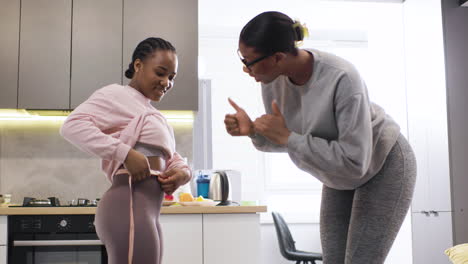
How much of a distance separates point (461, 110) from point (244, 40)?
9.79 feet

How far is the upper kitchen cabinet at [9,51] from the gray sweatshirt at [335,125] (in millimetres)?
2225

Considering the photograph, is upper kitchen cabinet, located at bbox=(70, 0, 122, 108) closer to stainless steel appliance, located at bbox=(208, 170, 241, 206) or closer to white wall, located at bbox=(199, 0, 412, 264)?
stainless steel appliance, located at bbox=(208, 170, 241, 206)

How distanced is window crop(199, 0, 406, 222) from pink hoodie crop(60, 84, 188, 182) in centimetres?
341

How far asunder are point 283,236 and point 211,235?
2124 millimetres

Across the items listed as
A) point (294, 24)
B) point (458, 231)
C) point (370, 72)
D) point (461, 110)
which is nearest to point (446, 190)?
point (458, 231)

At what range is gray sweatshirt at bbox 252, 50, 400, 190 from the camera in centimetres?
136

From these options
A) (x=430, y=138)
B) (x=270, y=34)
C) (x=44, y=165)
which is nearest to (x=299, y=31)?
(x=270, y=34)

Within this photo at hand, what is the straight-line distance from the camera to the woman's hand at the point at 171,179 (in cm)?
163

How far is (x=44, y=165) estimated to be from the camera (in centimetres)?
358

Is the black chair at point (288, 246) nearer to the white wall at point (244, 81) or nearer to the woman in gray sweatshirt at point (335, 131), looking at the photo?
the white wall at point (244, 81)

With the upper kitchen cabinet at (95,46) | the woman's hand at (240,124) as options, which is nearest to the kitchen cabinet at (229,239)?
the upper kitchen cabinet at (95,46)

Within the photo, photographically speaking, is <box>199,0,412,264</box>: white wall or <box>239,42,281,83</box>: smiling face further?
<box>199,0,412,264</box>: white wall

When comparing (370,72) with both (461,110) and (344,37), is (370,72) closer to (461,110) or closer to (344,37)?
(344,37)

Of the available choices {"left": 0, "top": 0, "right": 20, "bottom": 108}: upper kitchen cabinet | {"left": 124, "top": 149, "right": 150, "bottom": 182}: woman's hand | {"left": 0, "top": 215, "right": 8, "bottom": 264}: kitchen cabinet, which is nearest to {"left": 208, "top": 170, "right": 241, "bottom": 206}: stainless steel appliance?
{"left": 0, "top": 215, "right": 8, "bottom": 264}: kitchen cabinet
